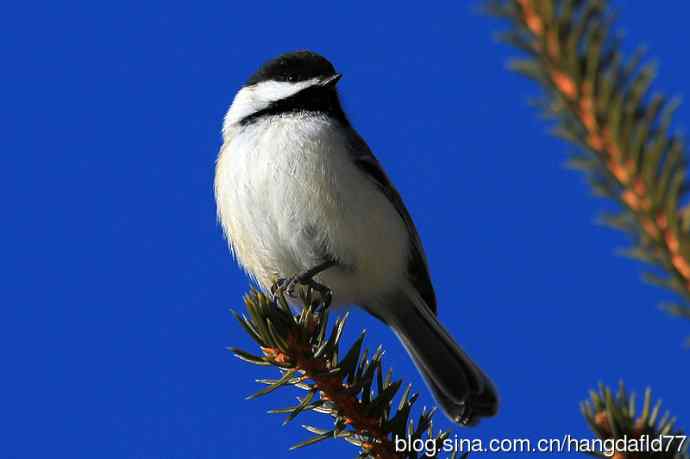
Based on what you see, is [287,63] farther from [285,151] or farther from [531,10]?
[531,10]

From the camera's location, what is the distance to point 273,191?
3.25 meters

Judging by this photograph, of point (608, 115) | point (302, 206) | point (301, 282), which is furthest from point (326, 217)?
point (608, 115)

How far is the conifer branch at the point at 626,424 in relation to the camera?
108cm

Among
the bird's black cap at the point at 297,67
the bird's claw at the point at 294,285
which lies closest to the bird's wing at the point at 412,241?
the bird's black cap at the point at 297,67

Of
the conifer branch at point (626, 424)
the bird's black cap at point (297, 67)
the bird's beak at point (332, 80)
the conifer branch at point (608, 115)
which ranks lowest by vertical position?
the conifer branch at point (626, 424)

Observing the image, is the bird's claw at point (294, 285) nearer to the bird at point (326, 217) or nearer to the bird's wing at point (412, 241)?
the bird at point (326, 217)

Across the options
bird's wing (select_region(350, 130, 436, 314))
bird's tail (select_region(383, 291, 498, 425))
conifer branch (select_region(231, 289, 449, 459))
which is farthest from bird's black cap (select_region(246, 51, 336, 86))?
conifer branch (select_region(231, 289, 449, 459))

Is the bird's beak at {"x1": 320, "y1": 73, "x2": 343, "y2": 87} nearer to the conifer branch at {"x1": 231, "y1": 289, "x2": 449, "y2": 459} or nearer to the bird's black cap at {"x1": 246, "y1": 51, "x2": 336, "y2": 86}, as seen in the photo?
the bird's black cap at {"x1": 246, "y1": 51, "x2": 336, "y2": 86}

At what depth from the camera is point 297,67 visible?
12.8ft

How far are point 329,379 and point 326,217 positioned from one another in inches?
61.9

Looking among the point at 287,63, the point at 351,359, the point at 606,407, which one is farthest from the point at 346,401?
the point at 287,63

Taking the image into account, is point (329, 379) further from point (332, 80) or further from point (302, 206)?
point (332, 80)

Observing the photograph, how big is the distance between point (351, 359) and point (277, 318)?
0.19 meters

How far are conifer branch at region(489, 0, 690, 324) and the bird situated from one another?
2291 mm
